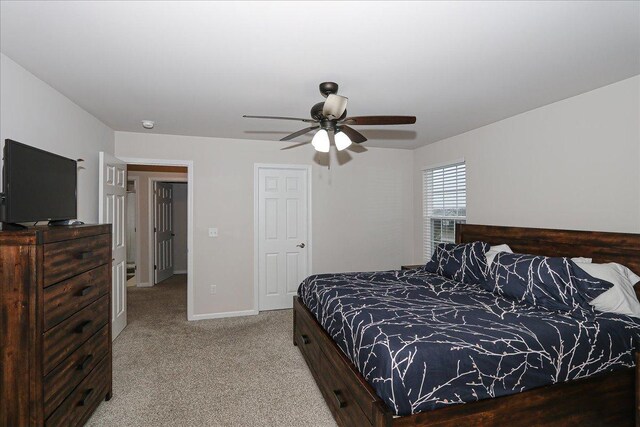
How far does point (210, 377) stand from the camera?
110 inches

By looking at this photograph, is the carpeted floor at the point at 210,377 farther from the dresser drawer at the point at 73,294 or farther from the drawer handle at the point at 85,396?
the dresser drawer at the point at 73,294

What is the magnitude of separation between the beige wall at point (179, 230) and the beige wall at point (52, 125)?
3.74 m

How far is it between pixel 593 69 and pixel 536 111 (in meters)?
0.85

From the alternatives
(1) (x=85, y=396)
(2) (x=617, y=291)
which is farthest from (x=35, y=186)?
(2) (x=617, y=291)

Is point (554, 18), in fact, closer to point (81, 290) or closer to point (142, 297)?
point (81, 290)

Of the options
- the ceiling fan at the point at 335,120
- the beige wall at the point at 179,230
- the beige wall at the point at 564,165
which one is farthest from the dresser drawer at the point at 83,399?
the beige wall at the point at 179,230

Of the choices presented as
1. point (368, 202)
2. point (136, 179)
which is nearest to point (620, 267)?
point (368, 202)

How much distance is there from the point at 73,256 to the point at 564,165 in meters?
3.87

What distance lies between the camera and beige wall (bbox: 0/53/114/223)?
2.12m

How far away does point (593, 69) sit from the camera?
2.28 meters

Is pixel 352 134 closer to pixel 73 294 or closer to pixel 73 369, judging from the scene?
pixel 73 294

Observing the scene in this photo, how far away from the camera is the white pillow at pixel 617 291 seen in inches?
85.7

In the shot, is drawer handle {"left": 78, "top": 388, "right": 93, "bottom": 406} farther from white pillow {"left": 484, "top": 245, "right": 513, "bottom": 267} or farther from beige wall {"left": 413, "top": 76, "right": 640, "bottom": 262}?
beige wall {"left": 413, "top": 76, "right": 640, "bottom": 262}


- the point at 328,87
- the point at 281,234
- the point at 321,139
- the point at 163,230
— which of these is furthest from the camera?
the point at 163,230
